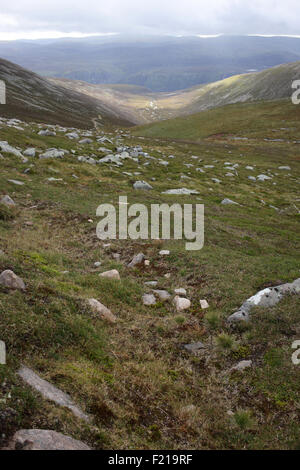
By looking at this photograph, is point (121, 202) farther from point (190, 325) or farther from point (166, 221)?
point (190, 325)

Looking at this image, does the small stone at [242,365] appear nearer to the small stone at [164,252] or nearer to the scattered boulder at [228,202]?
the small stone at [164,252]

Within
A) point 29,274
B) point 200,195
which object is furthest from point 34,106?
point 29,274

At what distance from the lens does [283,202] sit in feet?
123

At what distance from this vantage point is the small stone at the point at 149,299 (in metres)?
12.8

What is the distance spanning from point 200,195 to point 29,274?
25.2 meters

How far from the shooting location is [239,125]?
10500cm

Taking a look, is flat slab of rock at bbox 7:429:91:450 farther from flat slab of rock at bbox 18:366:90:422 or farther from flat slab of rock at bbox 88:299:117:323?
flat slab of rock at bbox 88:299:117:323

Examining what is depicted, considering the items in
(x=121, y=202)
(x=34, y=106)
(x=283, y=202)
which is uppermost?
(x=34, y=106)

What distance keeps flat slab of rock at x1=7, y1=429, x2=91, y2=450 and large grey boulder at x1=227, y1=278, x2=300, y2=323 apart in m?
7.58

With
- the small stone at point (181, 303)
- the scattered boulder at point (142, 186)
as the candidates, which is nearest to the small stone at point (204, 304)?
the small stone at point (181, 303)

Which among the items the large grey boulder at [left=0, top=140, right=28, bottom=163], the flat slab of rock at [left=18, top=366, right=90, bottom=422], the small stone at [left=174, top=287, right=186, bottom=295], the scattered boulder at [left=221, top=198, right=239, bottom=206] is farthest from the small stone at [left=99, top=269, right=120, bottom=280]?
the large grey boulder at [left=0, top=140, right=28, bottom=163]

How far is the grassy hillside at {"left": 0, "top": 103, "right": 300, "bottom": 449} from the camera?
7.02 m

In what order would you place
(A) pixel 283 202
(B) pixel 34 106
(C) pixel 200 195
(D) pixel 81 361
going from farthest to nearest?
(B) pixel 34 106
(A) pixel 283 202
(C) pixel 200 195
(D) pixel 81 361

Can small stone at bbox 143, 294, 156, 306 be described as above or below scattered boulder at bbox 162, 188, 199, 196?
below
